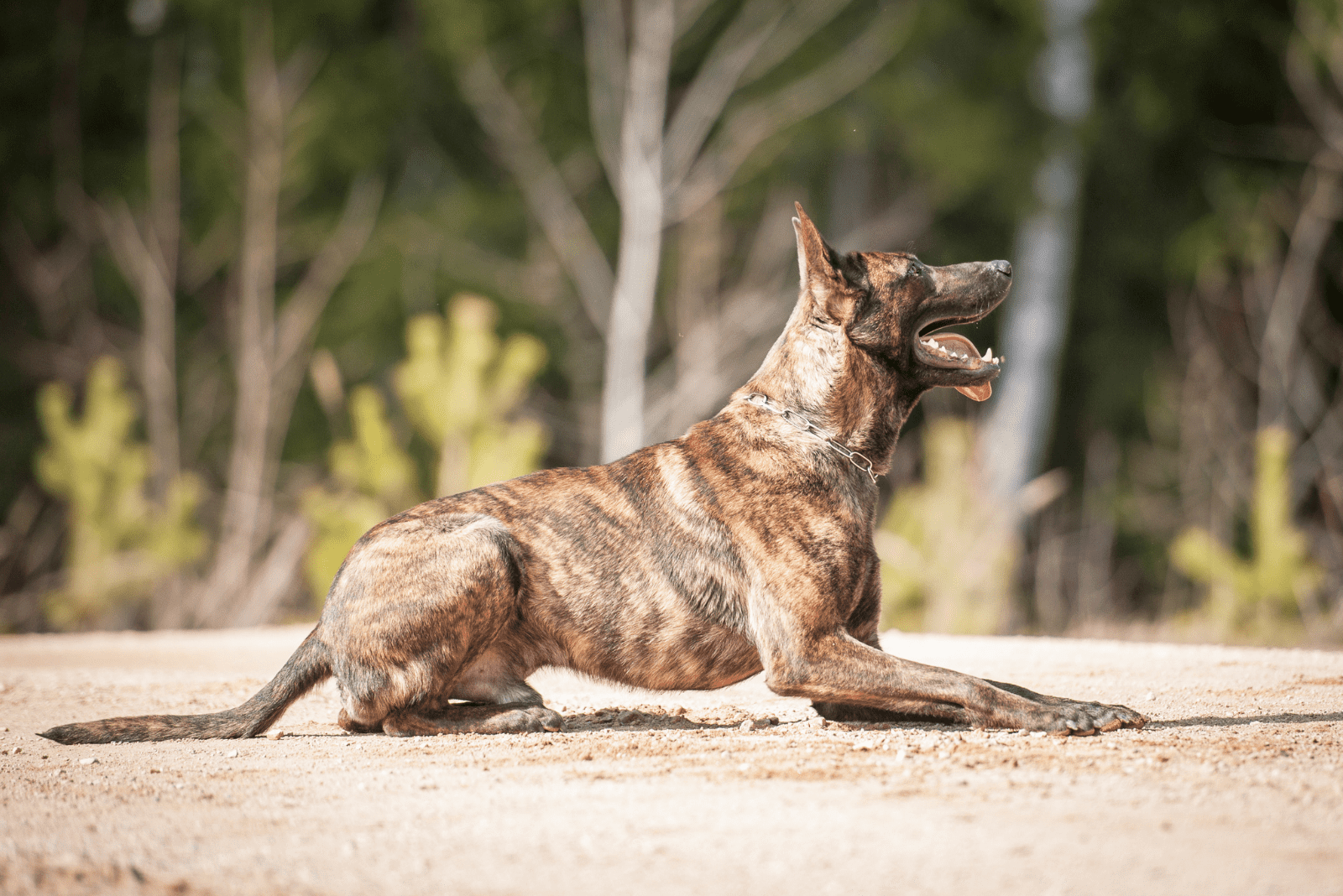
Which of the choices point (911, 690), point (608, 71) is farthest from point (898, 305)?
point (608, 71)

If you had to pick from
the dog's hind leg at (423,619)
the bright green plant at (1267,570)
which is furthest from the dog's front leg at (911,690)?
the bright green plant at (1267,570)

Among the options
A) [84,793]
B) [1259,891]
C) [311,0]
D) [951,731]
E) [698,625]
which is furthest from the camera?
[311,0]

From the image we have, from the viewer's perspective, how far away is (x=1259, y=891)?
251cm

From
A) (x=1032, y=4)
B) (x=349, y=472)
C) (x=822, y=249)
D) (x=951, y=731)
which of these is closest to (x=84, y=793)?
(x=951, y=731)

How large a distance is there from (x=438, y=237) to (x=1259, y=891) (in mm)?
14996

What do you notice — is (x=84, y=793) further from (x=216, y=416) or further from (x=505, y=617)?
(x=216, y=416)

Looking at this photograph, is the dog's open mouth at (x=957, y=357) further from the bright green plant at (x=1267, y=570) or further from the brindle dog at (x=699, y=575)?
the bright green plant at (x=1267, y=570)

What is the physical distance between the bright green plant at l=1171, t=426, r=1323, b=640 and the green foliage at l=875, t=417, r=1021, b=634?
67.4 inches

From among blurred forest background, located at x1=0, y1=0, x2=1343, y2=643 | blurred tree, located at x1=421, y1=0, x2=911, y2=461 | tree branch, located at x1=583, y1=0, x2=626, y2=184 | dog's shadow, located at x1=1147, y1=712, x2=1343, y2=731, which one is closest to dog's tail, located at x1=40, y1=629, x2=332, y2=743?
dog's shadow, located at x1=1147, y1=712, x2=1343, y2=731

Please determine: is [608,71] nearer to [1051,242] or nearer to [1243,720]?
[1051,242]

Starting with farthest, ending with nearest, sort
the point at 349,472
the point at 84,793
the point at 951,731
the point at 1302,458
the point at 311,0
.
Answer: the point at 311,0, the point at 1302,458, the point at 349,472, the point at 951,731, the point at 84,793

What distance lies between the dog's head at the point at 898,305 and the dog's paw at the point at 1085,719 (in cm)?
136

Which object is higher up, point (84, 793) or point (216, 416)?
point (216, 416)

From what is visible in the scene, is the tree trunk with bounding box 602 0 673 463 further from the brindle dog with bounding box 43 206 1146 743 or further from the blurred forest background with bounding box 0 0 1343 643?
the brindle dog with bounding box 43 206 1146 743
